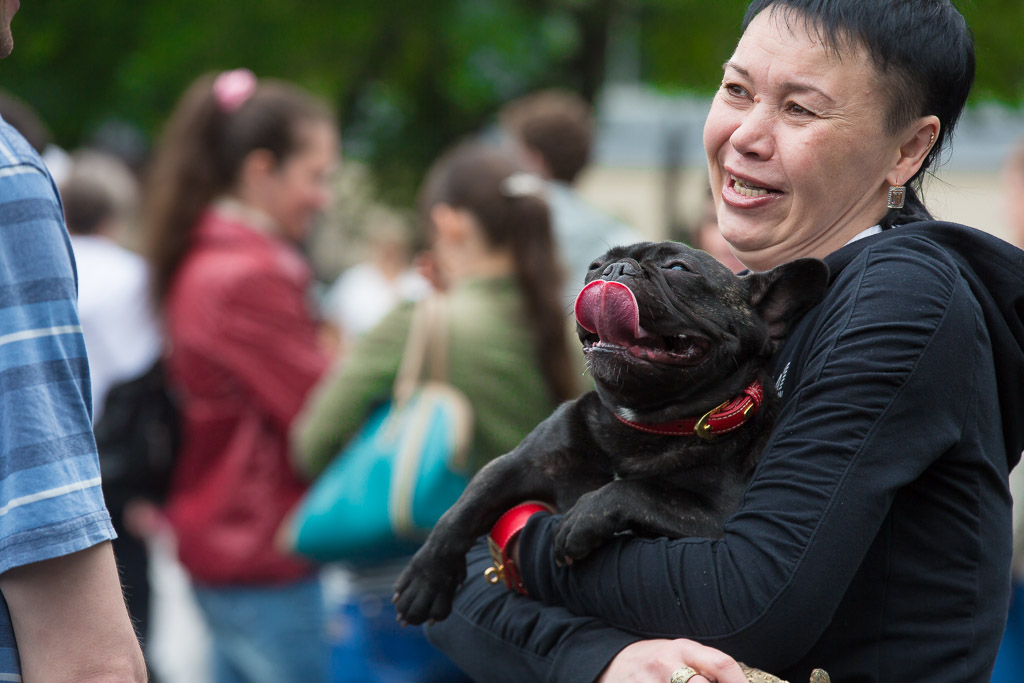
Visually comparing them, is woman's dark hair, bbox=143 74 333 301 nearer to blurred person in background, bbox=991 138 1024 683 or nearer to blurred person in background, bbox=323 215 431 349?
blurred person in background, bbox=991 138 1024 683

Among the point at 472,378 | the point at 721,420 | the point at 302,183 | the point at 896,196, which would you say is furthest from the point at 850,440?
the point at 302,183

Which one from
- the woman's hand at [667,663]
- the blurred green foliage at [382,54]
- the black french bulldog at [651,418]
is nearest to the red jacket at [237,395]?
the black french bulldog at [651,418]

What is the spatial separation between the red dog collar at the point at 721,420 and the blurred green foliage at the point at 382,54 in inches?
301

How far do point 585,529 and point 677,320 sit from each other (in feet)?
1.47

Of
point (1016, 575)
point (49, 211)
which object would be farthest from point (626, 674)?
point (1016, 575)

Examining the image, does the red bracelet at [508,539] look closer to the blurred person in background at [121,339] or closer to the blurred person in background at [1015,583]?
the blurred person in background at [121,339]

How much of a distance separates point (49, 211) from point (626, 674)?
1.28 meters

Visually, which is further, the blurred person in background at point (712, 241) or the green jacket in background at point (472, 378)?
the blurred person in background at point (712, 241)

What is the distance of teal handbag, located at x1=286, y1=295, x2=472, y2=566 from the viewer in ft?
14.1

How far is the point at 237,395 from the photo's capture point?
490cm

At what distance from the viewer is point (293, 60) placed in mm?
10719

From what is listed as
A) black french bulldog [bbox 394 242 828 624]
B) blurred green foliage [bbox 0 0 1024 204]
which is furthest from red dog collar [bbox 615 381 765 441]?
blurred green foliage [bbox 0 0 1024 204]

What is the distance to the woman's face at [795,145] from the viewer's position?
7.29ft

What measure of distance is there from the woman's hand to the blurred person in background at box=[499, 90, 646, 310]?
11.4 feet
